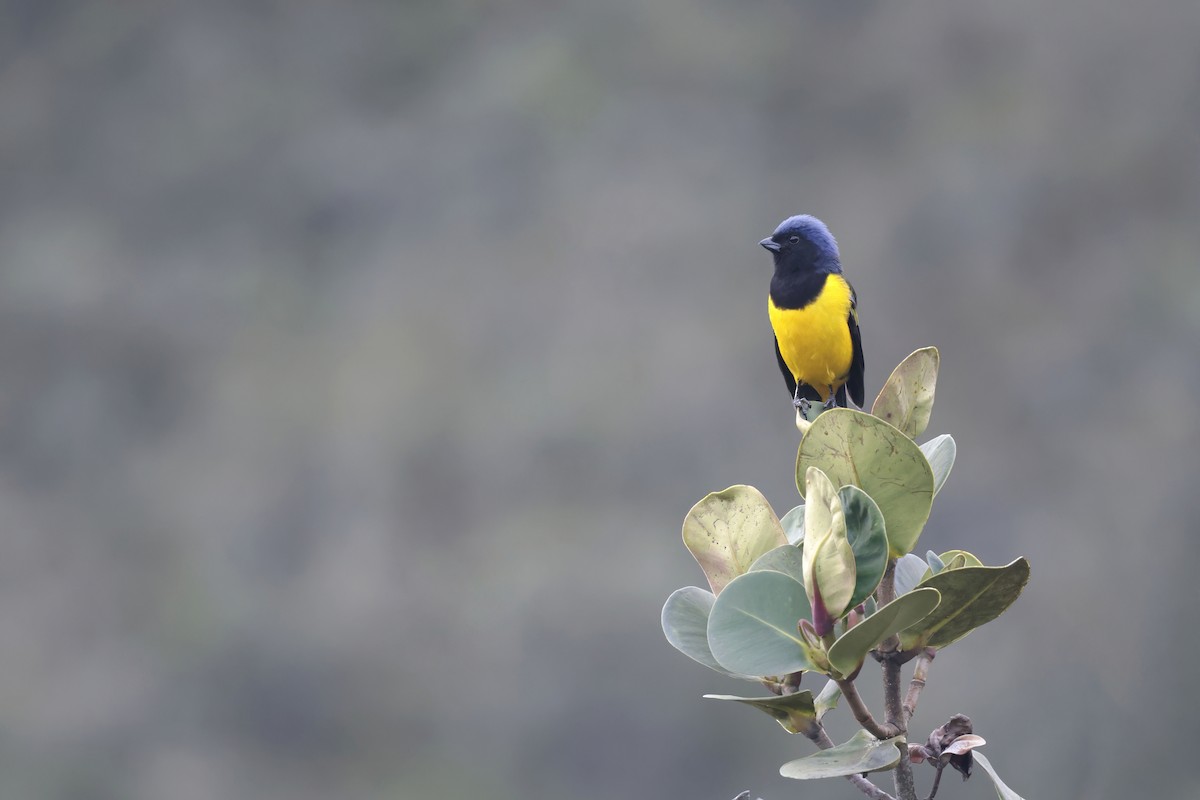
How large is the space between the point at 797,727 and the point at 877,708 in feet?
11.1

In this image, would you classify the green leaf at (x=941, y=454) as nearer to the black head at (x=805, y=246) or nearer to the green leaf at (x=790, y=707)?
the green leaf at (x=790, y=707)

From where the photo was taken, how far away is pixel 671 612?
0.58 meters

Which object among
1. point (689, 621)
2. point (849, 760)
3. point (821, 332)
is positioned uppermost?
point (821, 332)

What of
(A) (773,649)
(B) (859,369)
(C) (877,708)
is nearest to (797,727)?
(A) (773,649)

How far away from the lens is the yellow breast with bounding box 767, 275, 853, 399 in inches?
60.1

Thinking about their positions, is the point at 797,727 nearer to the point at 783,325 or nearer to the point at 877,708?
the point at 783,325

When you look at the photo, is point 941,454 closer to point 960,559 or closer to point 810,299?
point 960,559

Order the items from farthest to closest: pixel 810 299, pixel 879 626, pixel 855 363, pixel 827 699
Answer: pixel 855 363 < pixel 810 299 < pixel 827 699 < pixel 879 626

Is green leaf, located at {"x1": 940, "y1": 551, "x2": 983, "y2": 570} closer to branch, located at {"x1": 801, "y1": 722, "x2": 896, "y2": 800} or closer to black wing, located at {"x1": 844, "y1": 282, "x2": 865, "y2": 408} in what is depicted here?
branch, located at {"x1": 801, "y1": 722, "x2": 896, "y2": 800}

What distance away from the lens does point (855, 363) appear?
1.63 meters

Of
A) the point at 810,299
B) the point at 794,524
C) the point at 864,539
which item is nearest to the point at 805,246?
the point at 810,299

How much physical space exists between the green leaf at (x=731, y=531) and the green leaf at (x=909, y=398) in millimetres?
80

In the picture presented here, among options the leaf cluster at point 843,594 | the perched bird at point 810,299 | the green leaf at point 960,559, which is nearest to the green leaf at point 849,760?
the leaf cluster at point 843,594

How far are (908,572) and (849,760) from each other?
17 cm
